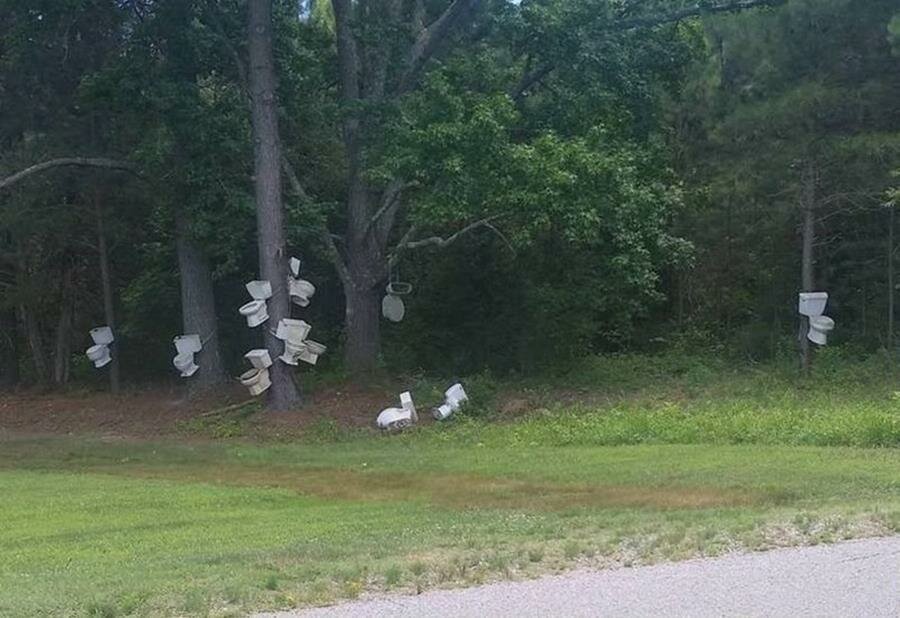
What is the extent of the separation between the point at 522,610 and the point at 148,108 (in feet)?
63.3

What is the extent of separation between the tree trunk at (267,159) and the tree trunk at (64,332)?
10.1 meters

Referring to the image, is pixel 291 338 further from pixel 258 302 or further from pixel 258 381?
pixel 258 381

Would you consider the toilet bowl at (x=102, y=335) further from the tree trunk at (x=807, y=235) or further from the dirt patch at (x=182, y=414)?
the tree trunk at (x=807, y=235)

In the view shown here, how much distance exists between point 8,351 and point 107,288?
6.66 meters

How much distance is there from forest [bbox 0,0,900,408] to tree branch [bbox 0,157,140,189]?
0.12 m

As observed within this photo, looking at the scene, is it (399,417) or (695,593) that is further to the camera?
(399,417)

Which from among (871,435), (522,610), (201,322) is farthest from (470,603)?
(201,322)

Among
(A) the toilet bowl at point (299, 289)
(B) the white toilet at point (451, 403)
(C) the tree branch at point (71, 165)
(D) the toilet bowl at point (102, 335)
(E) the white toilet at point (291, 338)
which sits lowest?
(B) the white toilet at point (451, 403)

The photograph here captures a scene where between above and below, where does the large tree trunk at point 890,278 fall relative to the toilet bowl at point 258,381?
above

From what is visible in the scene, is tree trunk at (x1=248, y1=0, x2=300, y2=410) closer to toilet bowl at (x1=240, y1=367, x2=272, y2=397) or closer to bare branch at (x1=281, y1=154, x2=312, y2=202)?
toilet bowl at (x1=240, y1=367, x2=272, y2=397)

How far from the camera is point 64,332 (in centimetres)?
3184

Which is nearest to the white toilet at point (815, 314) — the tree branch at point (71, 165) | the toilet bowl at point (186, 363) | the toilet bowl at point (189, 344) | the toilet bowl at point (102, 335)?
the toilet bowl at point (189, 344)

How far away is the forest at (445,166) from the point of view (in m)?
23.3

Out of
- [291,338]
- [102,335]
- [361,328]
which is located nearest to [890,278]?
[361,328]
